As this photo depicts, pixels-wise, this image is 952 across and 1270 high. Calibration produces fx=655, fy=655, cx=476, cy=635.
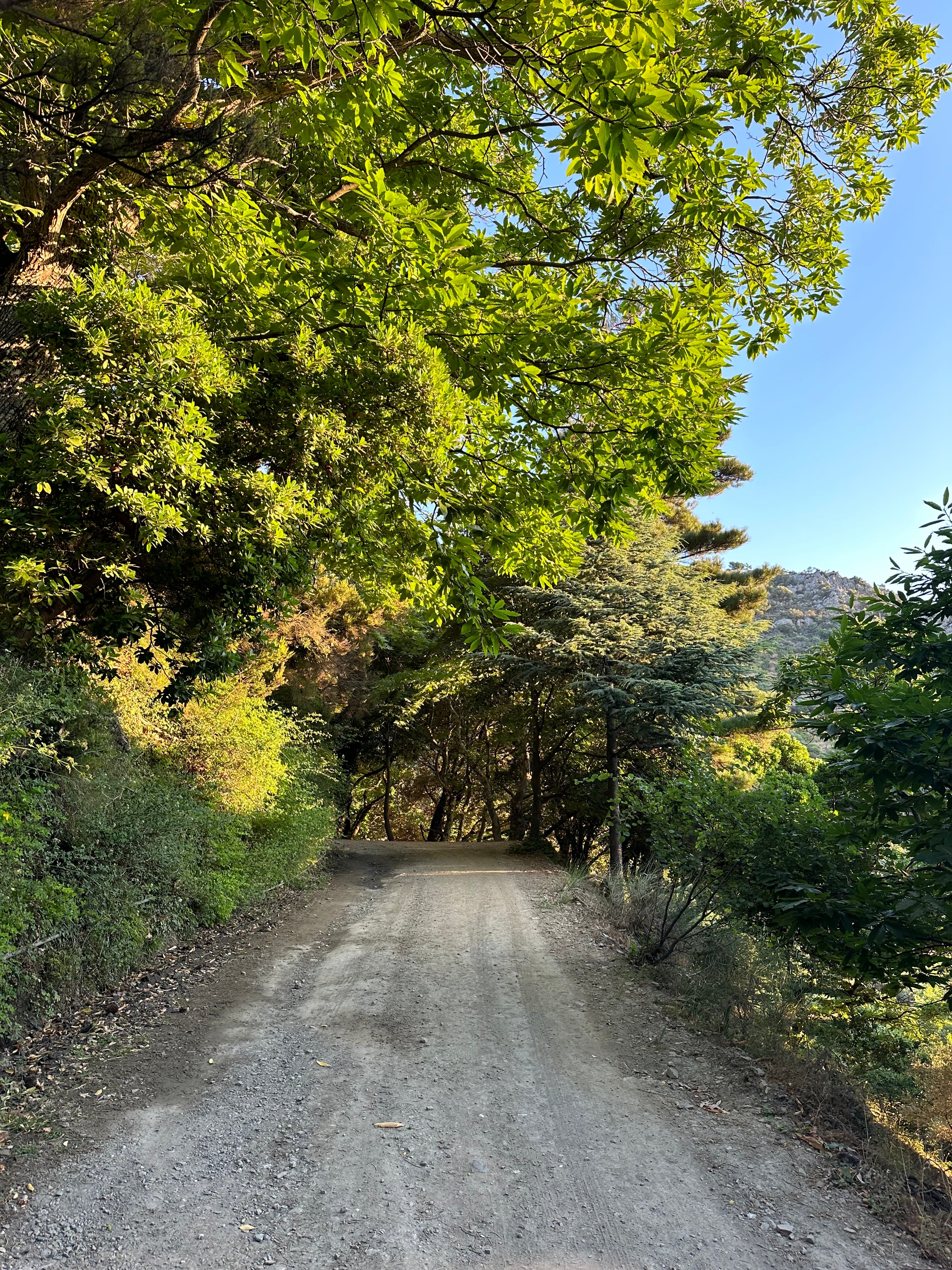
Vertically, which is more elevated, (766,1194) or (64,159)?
(64,159)

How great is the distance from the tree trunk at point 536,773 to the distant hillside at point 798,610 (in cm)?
588

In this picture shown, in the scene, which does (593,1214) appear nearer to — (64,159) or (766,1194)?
(766,1194)

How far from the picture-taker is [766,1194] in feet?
11.9

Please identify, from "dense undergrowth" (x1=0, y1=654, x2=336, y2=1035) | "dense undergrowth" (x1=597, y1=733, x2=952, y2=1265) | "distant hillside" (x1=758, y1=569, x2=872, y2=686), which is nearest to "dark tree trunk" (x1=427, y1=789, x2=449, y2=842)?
"distant hillside" (x1=758, y1=569, x2=872, y2=686)

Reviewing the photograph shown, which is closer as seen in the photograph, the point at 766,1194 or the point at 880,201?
the point at 766,1194

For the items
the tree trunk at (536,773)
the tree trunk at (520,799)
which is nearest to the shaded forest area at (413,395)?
the tree trunk at (536,773)

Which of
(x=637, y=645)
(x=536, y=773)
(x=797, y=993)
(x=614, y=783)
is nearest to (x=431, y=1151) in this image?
(x=797, y=993)

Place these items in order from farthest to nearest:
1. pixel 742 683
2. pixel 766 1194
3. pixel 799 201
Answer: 1. pixel 742 683
2. pixel 799 201
3. pixel 766 1194

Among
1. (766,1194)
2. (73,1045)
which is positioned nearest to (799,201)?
(766,1194)

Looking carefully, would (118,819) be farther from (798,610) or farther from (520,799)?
(798,610)

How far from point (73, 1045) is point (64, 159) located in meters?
6.43

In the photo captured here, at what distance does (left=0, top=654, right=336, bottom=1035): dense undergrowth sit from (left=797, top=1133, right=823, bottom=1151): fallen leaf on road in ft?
17.3

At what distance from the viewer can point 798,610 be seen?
51.0 metres

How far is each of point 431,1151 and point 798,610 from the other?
53773 millimetres
